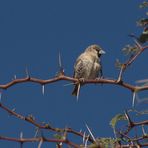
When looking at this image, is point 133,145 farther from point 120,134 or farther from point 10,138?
point 10,138

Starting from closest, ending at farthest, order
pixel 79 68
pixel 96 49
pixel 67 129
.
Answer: pixel 67 129 < pixel 79 68 < pixel 96 49

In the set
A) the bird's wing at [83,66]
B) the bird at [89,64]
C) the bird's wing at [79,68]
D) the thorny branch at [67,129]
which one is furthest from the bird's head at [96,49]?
the thorny branch at [67,129]

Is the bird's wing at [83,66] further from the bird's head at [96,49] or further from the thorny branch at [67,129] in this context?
the thorny branch at [67,129]

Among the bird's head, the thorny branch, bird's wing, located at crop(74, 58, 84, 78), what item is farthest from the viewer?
the bird's head

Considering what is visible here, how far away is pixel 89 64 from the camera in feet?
34.8

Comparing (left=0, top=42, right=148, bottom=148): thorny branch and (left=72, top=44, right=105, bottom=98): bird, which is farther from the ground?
(left=72, top=44, right=105, bottom=98): bird

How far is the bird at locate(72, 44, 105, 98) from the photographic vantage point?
33.7 feet

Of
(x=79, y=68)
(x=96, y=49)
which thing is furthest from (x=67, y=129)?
(x=96, y=49)

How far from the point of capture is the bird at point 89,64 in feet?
33.7

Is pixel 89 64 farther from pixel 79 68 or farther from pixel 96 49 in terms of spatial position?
pixel 96 49

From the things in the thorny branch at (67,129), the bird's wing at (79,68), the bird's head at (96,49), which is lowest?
the thorny branch at (67,129)

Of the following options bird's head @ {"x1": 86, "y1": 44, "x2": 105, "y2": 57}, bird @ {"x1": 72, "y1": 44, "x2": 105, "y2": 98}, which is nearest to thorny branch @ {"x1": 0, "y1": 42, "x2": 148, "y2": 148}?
bird @ {"x1": 72, "y1": 44, "x2": 105, "y2": 98}

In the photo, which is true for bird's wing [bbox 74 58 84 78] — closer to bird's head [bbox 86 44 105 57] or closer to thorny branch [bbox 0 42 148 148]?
bird's head [bbox 86 44 105 57]

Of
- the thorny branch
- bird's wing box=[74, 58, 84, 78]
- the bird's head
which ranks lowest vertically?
the thorny branch
